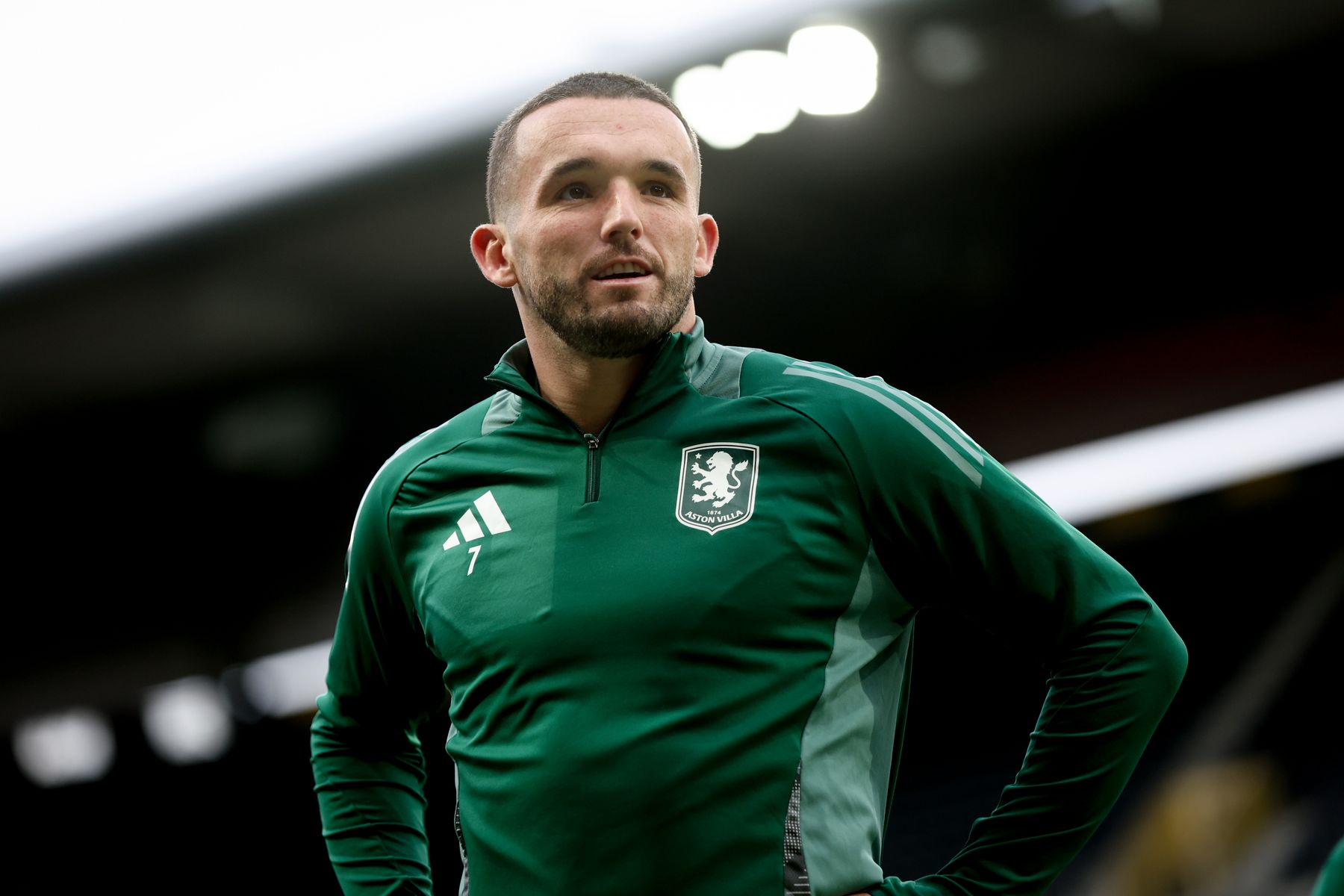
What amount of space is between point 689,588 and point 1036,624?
0.34m

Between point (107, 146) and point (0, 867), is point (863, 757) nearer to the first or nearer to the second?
point (107, 146)

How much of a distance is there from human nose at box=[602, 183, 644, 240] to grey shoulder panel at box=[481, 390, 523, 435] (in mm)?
207

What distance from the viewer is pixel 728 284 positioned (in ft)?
14.1

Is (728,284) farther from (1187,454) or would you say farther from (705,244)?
(705,244)

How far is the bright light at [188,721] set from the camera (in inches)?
257

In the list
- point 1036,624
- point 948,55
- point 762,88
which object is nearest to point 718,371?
point 1036,624

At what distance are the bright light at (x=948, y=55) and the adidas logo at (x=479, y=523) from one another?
101 inches

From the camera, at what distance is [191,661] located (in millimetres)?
6121

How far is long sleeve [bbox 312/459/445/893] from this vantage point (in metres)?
1.52

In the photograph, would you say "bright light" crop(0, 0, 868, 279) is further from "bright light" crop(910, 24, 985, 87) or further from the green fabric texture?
the green fabric texture

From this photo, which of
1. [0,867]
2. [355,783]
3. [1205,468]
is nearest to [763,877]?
[355,783]

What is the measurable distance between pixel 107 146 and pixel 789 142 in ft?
6.09

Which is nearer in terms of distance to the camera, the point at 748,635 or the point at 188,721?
the point at 748,635

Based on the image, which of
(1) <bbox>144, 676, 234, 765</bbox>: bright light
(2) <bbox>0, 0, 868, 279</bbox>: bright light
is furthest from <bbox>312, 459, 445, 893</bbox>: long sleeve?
(1) <bbox>144, 676, 234, 765</bbox>: bright light
